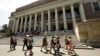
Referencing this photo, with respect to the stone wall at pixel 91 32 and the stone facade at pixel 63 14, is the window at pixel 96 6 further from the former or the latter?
the stone wall at pixel 91 32

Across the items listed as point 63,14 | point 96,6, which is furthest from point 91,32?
point 96,6

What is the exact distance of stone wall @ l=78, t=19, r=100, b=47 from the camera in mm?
11250

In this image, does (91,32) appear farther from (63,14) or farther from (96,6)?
(96,6)

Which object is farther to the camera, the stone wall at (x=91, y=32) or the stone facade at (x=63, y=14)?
the stone facade at (x=63, y=14)

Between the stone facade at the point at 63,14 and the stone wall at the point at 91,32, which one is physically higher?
the stone facade at the point at 63,14

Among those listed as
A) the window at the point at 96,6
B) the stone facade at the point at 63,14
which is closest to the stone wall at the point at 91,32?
the stone facade at the point at 63,14

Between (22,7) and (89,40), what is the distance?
→ 119ft

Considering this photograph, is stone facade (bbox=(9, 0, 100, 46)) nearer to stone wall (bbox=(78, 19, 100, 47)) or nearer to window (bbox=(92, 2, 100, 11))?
window (bbox=(92, 2, 100, 11))

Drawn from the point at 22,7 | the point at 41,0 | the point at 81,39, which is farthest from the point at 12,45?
the point at 22,7

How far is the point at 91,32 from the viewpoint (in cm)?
1182

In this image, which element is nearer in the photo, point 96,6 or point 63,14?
point 96,6

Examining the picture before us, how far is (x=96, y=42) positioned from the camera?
1107 centimetres

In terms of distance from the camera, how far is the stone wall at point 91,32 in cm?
1125

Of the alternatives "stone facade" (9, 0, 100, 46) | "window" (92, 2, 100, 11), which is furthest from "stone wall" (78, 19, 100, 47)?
"window" (92, 2, 100, 11)
